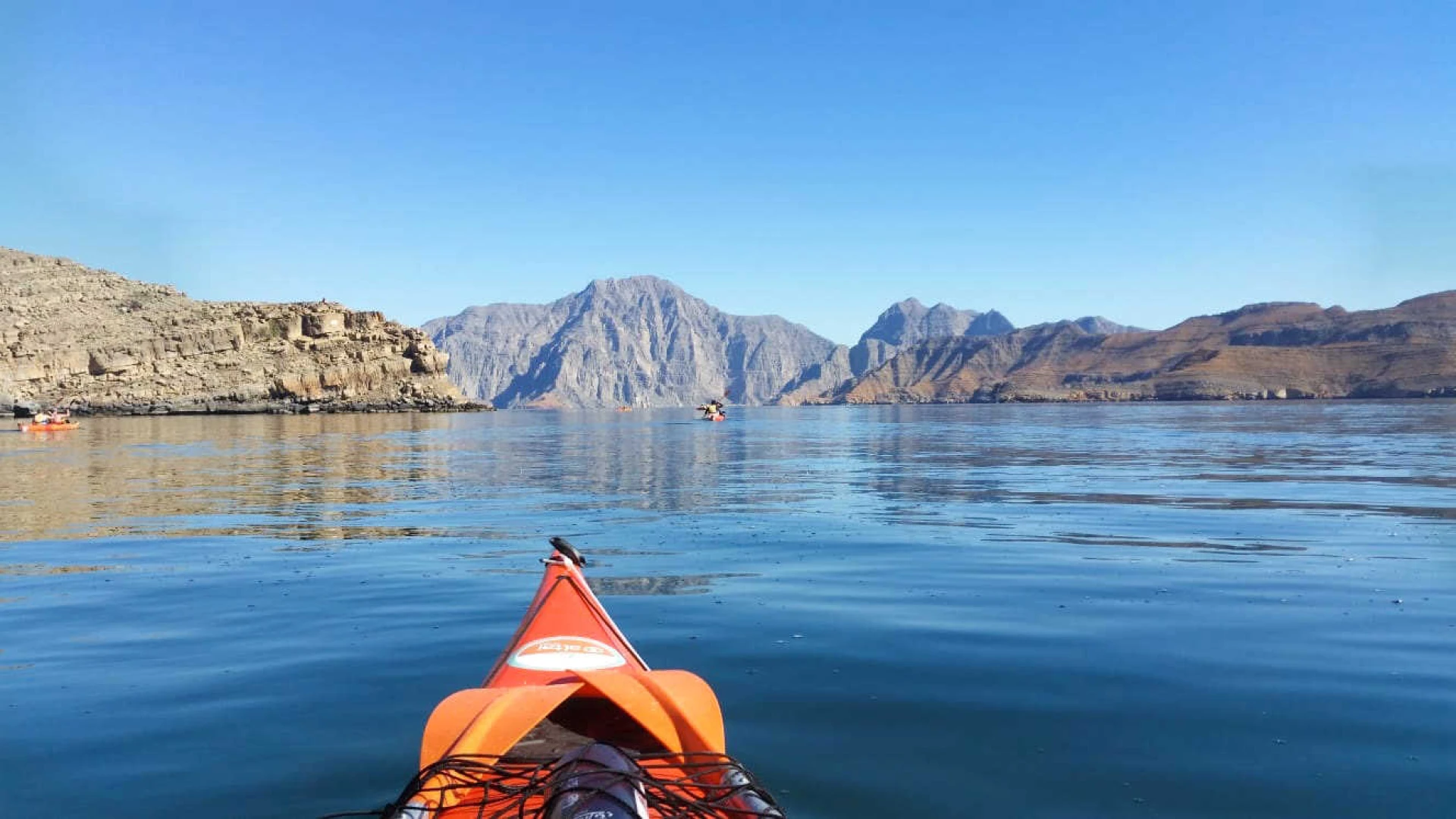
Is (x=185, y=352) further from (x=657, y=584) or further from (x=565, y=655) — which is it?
(x=565, y=655)

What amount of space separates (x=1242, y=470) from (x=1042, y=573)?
71.6 feet

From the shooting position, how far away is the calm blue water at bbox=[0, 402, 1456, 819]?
6.47 metres

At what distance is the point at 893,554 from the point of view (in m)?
16.2

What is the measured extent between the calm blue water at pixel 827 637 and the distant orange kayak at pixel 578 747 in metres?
1.03

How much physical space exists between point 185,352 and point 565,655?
17033cm

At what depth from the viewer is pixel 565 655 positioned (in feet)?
22.1

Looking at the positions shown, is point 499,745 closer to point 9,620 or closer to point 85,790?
point 85,790

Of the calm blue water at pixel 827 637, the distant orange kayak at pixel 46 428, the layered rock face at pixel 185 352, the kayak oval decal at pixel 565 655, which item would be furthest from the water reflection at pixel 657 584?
the layered rock face at pixel 185 352

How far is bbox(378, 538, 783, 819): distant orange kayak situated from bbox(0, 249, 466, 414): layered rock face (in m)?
140

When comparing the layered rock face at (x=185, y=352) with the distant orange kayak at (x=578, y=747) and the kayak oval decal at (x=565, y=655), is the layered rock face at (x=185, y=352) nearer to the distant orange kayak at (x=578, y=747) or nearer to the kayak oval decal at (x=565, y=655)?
the kayak oval decal at (x=565, y=655)

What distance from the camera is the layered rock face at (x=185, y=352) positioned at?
139m

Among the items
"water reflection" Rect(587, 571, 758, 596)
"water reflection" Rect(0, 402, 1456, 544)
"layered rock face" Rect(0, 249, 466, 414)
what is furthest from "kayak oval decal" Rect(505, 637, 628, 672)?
"layered rock face" Rect(0, 249, 466, 414)

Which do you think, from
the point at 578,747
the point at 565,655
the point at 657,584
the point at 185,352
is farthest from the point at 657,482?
the point at 185,352

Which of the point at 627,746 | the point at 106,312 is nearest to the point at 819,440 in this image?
the point at 627,746
